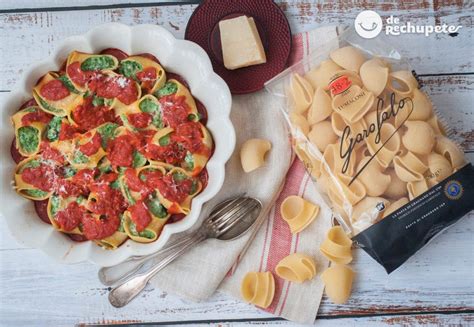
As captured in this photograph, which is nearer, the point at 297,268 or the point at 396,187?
the point at 396,187

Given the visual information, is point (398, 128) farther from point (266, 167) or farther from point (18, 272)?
point (18, 272)

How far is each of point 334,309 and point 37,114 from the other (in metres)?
1.22

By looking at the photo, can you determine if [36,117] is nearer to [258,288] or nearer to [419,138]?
[258,288]

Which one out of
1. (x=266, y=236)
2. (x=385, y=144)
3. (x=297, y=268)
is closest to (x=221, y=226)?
(x=266, y=236)

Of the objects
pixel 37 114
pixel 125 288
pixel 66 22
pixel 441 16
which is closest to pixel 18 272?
pixel 125 288

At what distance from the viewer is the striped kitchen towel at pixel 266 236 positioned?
6.79 ft

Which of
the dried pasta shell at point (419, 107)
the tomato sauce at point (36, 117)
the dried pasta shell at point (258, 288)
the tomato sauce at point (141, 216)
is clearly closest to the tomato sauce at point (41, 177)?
the tomato sauce at point (36, 117)

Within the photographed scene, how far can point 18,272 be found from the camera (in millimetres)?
2146

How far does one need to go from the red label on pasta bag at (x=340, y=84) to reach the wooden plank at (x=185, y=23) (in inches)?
13.2

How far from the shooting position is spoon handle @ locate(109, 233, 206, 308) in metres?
2.03

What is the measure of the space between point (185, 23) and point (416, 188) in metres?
1.00

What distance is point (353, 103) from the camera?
1928 mm

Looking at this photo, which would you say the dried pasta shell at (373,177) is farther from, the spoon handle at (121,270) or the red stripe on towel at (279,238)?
the spoon handle at (121,270)

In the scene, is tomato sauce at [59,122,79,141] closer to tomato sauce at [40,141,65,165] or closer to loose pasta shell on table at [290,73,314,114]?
tomato sauce at [40,141,65,165]
